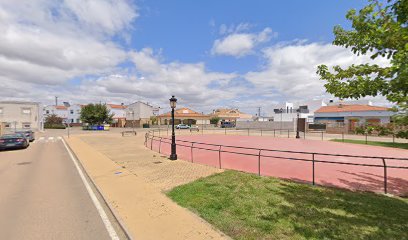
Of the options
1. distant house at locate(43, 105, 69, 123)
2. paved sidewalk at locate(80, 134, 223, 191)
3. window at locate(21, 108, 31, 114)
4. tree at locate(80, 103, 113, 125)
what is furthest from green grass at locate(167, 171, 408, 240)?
distant house at locate(43, 105, 69, 123)

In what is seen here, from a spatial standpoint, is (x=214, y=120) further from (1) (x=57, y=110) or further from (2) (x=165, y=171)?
(2) (x=165, y=171)

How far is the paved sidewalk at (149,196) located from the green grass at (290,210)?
0.43 m

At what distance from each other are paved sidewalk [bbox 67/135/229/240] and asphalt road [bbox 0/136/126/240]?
18.1 inches

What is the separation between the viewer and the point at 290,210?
5688mm

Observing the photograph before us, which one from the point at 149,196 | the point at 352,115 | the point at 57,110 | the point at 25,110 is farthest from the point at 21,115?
the point at 352,115

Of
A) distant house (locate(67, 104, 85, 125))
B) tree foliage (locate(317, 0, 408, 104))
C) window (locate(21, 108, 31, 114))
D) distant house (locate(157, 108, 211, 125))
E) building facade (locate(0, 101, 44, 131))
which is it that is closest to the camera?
tree foliage (locate(317, 0, 408, 104))

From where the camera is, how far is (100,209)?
6.15m

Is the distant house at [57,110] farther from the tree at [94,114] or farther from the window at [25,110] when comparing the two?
the tree at [94,114]

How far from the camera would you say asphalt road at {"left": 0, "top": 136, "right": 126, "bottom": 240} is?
484cm

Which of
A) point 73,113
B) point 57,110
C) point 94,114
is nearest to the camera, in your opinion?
point 94,114

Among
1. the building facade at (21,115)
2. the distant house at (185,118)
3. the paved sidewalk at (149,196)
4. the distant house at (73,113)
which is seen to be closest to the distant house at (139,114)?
the distant house at (185,118)

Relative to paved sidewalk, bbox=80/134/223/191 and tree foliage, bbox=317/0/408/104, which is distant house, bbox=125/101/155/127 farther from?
tree foliage, bbox=317/0/408/104

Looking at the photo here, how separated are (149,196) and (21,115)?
192 feet

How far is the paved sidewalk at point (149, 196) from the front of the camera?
4766mm
